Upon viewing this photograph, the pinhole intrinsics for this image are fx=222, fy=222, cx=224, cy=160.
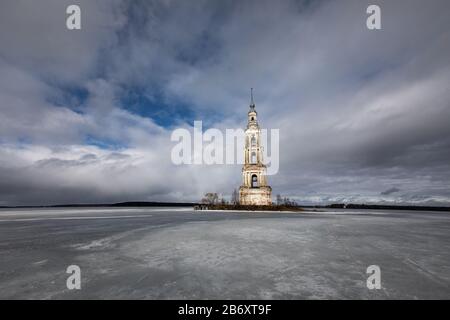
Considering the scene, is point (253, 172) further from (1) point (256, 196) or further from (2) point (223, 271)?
(2) point (223, 271)

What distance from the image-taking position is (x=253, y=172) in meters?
73.3

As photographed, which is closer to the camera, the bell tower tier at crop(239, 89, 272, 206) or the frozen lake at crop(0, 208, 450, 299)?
the frozen lake at crop(0, 208, 450, 299)

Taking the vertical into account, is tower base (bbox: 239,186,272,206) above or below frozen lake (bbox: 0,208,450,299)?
below

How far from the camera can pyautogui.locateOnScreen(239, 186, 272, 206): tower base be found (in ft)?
224

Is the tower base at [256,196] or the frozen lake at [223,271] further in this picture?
the tower base at [256,196]

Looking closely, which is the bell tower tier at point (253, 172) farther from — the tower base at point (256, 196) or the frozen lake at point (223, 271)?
the frozen lake at point (223, 271)

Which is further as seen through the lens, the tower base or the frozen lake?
the tower base

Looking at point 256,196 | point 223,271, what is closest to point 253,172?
point 256,196

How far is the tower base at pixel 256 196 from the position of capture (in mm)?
68188

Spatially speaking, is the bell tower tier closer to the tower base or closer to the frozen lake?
the tower base

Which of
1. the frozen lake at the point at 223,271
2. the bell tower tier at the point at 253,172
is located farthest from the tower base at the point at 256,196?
the frozen lake at the point at 223,271

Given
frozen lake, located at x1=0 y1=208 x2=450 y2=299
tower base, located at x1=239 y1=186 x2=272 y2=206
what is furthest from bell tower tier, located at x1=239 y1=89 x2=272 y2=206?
frozen lake, located at x1=0 y1=208 x2=450 y2=299

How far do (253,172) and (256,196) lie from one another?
341 inches
